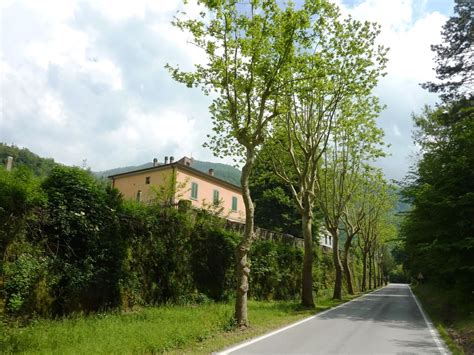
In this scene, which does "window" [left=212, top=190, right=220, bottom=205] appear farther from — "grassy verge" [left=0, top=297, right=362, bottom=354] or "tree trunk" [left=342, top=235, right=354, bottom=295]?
"tree trunk" [left=342, top=235, right=354, bottom=295]

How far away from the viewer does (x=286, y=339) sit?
10672 millimetres

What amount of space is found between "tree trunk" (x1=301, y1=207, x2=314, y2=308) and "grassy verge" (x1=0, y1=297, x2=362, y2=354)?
786 centimetres

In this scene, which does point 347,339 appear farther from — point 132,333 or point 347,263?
point 347,263

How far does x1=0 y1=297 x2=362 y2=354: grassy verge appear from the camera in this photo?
784 centimetres

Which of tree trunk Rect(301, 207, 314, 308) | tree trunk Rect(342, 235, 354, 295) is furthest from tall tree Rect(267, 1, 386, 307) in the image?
tree trunk Rect(342, 235, 354, 295)

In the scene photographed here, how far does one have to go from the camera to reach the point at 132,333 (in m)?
9.34

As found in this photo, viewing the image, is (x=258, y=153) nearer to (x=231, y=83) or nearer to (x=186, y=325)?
(x=231, y=83)

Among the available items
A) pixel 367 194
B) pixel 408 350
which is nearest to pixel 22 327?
pixel 408 350

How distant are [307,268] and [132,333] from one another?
1394cm

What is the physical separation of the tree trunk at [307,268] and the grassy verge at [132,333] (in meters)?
7.86

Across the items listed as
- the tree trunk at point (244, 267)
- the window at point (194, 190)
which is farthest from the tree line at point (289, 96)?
the window at point (194, 190)

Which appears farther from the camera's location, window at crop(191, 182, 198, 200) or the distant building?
window at crop(191, 182, 198, 200)

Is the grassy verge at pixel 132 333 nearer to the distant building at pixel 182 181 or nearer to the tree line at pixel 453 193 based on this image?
the tree line at pixel 453 193

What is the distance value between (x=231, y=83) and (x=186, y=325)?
7.81 metres
